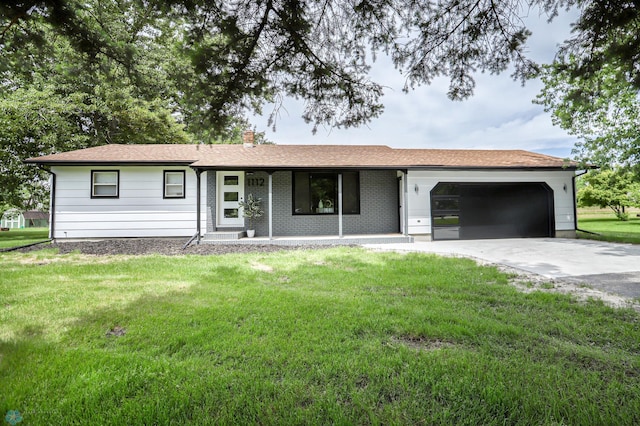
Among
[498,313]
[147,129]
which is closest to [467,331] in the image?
[498,313]

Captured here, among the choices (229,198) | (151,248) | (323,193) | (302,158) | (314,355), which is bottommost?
(314,355)

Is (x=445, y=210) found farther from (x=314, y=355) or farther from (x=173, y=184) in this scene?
(x=173, y=184)

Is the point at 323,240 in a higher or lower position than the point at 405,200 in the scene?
lower

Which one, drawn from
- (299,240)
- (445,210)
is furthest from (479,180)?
(299,240)

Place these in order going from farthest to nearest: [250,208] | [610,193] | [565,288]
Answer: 1. [610,193]
2. [250,208]
3. [565,288]

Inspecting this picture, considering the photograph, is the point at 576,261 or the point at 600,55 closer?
the point at 600,55

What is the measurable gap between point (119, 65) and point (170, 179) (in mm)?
8750

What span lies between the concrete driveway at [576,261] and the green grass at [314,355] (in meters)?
1.50

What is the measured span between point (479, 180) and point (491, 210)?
6.35 ft

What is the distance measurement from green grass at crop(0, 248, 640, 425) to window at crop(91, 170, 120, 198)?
23.6 ft

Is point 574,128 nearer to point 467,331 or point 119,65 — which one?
point 467,331

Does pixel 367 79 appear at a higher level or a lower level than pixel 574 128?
lower

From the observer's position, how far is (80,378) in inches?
80.7

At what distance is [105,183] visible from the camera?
1089 centimetres
